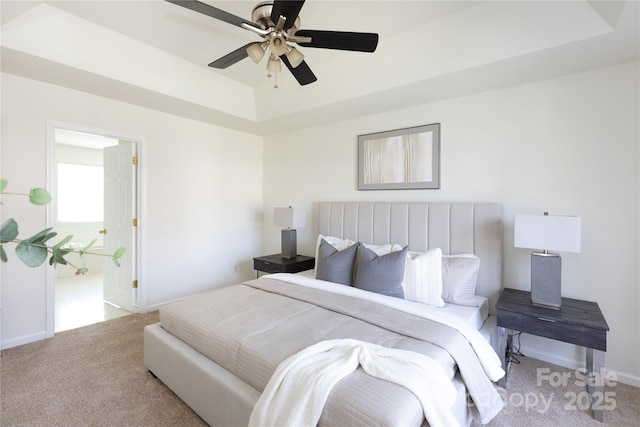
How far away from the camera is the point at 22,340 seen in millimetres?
2838

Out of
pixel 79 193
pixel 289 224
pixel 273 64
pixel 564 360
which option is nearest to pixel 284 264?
pixel 289 224

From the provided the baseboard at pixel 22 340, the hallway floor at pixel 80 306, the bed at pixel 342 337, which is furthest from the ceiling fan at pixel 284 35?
the hallway floor at pixel 80 306

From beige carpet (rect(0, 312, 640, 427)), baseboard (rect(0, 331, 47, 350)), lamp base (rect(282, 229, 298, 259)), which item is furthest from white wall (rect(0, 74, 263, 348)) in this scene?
lamp base (rect(282, 229, 298, 259))

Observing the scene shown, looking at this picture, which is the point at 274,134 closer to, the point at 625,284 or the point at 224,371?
the point at 224,371

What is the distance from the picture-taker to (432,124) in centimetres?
320

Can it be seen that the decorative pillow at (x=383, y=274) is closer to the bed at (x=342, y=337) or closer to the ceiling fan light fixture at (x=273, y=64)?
the bed at (x=342, y=337)

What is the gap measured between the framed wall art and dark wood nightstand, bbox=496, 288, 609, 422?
54.6 inches

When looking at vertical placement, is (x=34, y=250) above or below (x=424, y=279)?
above

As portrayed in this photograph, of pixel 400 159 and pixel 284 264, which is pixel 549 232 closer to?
pixel 400 159

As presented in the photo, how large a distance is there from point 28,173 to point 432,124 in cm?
393

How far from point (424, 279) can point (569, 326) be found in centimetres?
97

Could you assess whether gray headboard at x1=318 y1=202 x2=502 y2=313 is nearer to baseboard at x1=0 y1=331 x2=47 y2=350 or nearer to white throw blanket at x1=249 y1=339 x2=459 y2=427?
white throw blanket at x1=249 y1=339 x2=459 y2=427

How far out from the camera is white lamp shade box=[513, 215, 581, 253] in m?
2.16

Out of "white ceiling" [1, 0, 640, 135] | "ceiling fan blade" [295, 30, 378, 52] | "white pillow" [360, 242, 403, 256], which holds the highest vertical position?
"white ceiling" [1, 0, 640, 135]
